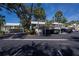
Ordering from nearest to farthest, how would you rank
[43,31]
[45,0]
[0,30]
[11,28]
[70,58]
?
[45,0], [70,58], [0,30], [11,28], [43,31]

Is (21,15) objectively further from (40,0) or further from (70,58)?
(70,58)

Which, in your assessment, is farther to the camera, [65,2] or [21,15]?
[21,15]

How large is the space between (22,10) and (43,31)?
1.05m

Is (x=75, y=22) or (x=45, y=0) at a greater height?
(x=45, y=0)

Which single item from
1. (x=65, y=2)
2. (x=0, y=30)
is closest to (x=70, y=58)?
(x=65, y=2)

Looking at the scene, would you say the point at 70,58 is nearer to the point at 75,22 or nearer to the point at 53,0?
the point at 53,0

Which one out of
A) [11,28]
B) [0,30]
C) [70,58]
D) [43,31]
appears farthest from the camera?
[43,31]

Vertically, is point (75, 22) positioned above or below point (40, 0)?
below

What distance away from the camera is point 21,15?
1330 millimetres

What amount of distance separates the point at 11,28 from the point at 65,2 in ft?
3.11

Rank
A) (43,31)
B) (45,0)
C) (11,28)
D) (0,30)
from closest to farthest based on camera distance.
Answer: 1. (45,0)
2. (0,30)
3. (11,28)
4. (43,31)


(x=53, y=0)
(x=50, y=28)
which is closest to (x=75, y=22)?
(x=50, y=28)

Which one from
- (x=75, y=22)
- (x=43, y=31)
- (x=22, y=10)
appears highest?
(x=22, y=10)

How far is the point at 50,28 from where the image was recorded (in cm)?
241
